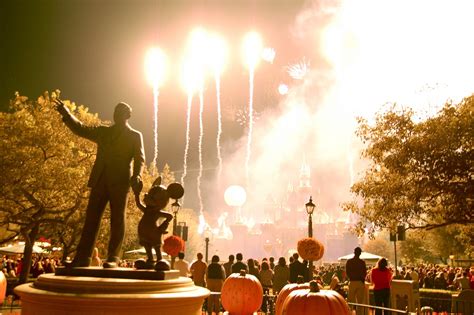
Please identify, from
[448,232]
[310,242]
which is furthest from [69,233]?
[448,232]

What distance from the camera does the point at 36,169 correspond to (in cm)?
2192

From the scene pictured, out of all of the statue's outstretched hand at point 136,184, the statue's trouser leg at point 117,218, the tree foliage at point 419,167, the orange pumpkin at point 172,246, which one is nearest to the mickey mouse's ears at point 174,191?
the statue's outstretched hand at point 136,184

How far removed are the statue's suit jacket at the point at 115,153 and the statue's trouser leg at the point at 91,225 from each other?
0.19m

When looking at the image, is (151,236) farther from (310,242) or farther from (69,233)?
(69,233)

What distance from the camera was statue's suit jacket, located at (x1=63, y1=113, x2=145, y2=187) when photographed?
7844 millimetres

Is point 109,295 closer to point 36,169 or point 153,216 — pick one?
point 153,216

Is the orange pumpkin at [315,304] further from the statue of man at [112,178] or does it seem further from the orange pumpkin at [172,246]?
the orange pumpkin at [172,246]

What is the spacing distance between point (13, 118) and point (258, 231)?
144594mm

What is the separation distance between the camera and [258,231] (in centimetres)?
16325

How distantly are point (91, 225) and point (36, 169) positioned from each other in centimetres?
1598

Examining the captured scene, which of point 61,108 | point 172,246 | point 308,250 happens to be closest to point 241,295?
point 308,250

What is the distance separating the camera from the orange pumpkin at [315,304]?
747 cm

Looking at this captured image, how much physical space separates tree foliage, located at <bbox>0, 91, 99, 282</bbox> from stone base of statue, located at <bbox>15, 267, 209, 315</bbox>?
1648cm

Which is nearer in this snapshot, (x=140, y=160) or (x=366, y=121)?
(x=140, y=160)
